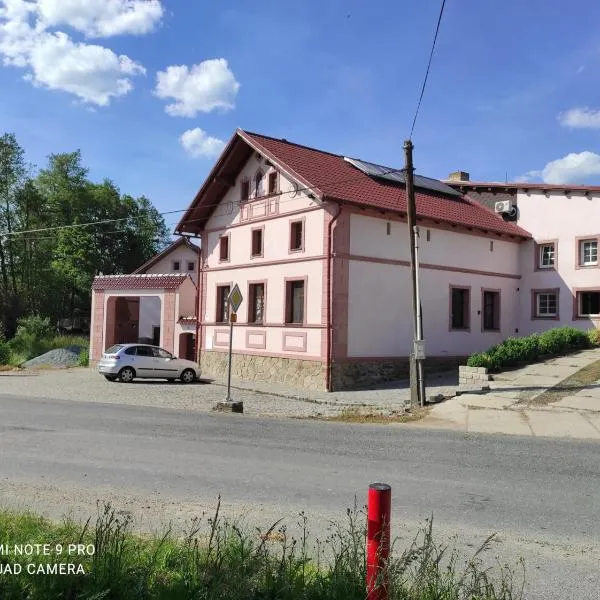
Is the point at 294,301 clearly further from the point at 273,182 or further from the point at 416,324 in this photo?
the point at 416,324

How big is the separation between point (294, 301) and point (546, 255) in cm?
1271

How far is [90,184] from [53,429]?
53653 mm

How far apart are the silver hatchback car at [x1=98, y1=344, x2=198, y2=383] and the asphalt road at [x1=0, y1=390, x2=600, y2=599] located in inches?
432

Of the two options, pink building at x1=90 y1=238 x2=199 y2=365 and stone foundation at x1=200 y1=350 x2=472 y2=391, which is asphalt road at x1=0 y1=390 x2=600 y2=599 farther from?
pink building at x1=90 y1=238 x2=199 y2=365

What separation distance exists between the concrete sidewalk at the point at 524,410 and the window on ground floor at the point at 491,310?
24.3ft

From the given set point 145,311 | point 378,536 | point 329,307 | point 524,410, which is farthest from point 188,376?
point 378,536

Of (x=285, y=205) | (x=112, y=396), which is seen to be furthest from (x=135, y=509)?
(x=285, y=205)

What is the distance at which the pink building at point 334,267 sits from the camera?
21016mm

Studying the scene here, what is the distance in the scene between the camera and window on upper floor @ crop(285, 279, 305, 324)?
2245cm

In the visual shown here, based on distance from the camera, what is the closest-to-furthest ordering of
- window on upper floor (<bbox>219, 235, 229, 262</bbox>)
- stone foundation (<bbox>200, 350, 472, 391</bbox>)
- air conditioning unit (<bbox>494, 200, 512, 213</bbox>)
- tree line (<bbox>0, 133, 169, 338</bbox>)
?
stone foundation (<bbox>200, 350, 472, 391</bbox>) < window on upper floor (<bbox>219, 235, 229, 262</bbox>) < air conditioning unit (<bbox>494, 200, 512, 213</bbox>) < tree line (<bbox>0, 133, 169, 338</bbox>)

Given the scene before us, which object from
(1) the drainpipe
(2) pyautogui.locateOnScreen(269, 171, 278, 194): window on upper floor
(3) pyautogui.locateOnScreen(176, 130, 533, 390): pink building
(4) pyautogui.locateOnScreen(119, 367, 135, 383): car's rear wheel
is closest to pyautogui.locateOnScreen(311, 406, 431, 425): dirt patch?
(1) the drainpipe

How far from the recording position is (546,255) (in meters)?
27.7

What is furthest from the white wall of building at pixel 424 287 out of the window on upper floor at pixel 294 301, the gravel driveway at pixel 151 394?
the gravel driveway at pixel 151 394

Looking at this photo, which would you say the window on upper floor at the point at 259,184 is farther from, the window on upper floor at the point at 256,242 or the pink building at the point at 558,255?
the pink building at the point at 558,255
